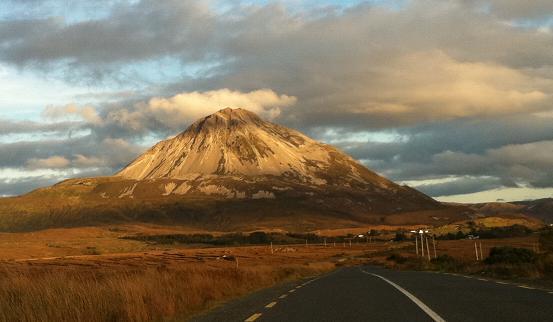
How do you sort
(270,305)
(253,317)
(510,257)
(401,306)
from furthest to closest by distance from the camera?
(510,257), (270,305), (401,306), (253,317)

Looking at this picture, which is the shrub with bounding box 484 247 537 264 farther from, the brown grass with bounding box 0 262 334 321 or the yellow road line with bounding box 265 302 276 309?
the yellow road line with bounding box 265 302 276 309

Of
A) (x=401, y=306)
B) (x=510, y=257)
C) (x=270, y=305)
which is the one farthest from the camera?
(x=510, y=257)

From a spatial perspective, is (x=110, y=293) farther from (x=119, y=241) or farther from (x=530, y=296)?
(x=119, y=241)

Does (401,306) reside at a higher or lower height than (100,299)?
lower

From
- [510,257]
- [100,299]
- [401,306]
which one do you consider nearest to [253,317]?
[100,299]

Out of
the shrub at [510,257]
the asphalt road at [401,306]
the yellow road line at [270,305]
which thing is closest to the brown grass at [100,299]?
the asphalt road at [401,306]

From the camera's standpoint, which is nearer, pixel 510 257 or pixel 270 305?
pixel 270 305

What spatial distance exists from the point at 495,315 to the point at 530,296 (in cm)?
485

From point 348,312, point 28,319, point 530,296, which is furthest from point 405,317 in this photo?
point 28,319

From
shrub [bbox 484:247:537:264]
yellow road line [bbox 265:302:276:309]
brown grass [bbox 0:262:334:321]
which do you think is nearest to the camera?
brown grass [bbox 0:262:334:321]

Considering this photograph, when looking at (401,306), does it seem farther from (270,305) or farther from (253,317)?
(253,317)

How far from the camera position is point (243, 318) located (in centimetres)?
1499

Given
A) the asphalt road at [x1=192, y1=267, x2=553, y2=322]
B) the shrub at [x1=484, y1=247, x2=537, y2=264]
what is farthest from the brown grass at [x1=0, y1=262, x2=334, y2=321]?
the shrub at [x1=484, y1=247, x2=537, y2=264]

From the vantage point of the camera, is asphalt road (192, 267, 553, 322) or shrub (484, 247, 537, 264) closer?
asphalt road (192, 267, 553, 322)
